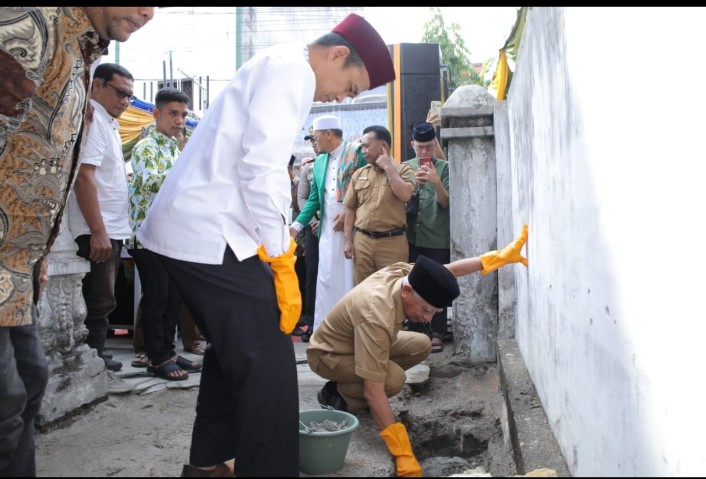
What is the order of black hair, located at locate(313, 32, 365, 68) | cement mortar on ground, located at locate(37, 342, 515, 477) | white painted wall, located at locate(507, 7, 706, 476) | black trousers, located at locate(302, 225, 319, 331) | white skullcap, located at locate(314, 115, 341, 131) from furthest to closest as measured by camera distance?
1. black trousers, located at locate(302, 225, 319, 331)
2. white skullcap, located at locate(314, 115, 341, 131)
3. cement mortar on ground, located at locate(37, 342, 515, 477)
4. black hair, located at locate(313, 32, 365, 68)
5. white painted wall, located at locate(507, 7, 706, 476)

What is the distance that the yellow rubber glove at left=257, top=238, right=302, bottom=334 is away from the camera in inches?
80.8

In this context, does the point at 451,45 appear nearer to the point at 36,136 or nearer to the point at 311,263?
the point at 311,263

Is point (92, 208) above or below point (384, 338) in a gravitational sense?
above

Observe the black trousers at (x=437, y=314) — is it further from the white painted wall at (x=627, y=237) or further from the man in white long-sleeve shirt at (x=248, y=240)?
the man in white long-sleeve shirt at (x=248, y=240)

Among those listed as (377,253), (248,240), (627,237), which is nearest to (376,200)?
(377,253)

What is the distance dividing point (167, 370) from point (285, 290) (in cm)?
240

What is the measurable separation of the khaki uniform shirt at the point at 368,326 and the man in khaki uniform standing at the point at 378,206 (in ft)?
3.70

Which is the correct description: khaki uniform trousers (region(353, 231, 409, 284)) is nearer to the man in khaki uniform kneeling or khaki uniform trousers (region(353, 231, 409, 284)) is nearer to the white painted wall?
the man in khaki uniform kneeling

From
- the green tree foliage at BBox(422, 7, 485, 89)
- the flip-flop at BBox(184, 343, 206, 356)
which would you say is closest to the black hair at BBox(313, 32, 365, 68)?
the flip-flop at BBox(184, 343, 206, 356)

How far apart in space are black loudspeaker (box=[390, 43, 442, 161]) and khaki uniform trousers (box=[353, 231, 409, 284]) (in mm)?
5340

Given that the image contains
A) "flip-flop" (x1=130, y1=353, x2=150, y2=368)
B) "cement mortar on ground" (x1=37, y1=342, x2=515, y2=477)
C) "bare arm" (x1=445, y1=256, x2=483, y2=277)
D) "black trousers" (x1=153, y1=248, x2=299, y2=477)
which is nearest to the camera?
"black trousers" (x1=153, y1=248, x2=299, y2=477)

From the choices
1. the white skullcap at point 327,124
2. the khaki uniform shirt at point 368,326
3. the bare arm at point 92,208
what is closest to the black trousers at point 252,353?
the khaki uniform shirt at point 368,326

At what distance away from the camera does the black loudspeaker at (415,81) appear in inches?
400

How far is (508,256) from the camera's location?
382 cm
